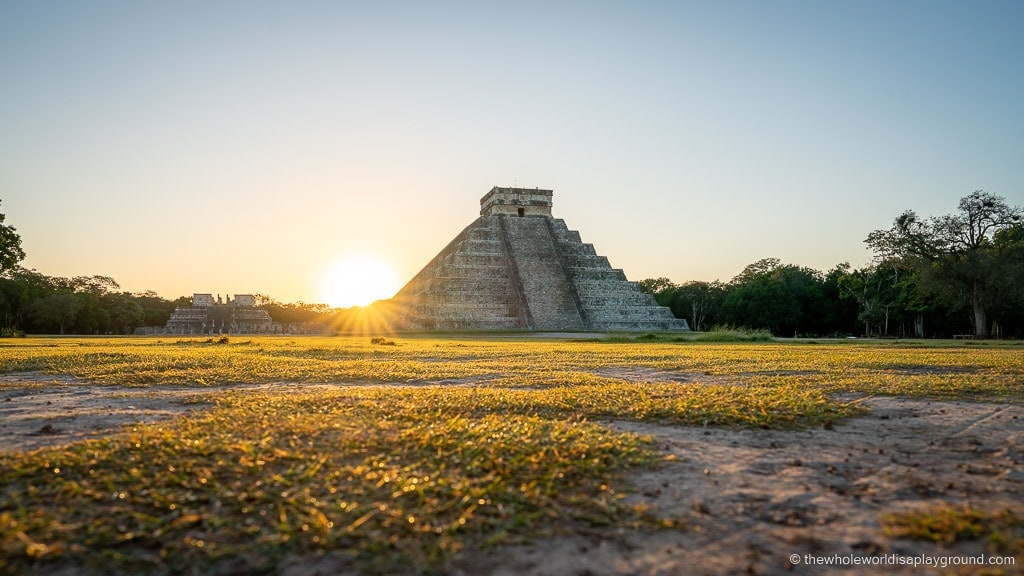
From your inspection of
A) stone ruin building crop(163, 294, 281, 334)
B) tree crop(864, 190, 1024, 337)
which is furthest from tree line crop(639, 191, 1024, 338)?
stone ruin building crop(163, 294, 281, 334)

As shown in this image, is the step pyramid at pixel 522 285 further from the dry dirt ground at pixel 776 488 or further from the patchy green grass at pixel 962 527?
the patchy green grass at pixel 962 527

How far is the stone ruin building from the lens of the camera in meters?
72.0

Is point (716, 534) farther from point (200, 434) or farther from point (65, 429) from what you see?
point (65, 429)

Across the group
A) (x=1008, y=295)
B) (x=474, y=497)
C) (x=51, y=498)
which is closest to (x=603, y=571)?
(x=474, y=497)

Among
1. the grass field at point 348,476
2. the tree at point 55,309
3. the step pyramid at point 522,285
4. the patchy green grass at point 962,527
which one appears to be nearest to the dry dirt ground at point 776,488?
the patchy green grass at point 962,527

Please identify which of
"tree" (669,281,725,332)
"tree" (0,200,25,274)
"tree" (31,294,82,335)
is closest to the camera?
"tree" (0,200,25,274)

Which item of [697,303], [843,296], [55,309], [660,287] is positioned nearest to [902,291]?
[843,296]

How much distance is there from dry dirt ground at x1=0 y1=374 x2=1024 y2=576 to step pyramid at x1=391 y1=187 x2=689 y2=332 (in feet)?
118

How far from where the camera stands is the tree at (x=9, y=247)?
1016 inches

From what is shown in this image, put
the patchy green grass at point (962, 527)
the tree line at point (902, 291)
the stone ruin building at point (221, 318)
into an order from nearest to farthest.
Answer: the patchy green grass at point (962, 527) → the tree line at point (902, 291) → the stone ruin building at point (221, 318)

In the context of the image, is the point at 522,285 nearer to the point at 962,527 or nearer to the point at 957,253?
the point at 957,253

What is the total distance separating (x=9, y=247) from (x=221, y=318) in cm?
5234

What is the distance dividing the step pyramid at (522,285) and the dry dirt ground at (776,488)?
35.9 m

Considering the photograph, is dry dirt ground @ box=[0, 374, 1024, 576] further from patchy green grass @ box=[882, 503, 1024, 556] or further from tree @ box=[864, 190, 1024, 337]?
tree @ box=[864, 190, 1024, 337]
